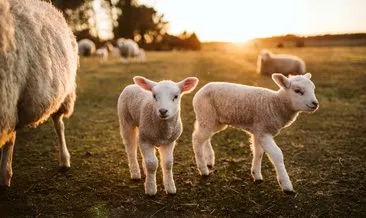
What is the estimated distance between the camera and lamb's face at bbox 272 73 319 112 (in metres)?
4.58

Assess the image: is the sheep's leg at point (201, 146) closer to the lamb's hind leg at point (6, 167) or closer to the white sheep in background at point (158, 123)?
the white sheep in background at point (158, 123)

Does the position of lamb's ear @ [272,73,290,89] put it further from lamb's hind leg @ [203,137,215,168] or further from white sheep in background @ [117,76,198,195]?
lamb's hind leg @ [203,137,215,168]

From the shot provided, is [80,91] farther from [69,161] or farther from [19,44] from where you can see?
[19,44]

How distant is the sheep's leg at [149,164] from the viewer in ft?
14.5

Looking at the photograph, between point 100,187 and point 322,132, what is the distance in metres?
4.38

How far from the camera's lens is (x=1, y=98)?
3.59 meters

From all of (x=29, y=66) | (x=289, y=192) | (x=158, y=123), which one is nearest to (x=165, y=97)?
(x=158, y=123)

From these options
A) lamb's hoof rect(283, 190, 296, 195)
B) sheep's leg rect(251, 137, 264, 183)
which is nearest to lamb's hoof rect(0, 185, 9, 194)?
sheep's leg rect(251, 137, 264, 183)

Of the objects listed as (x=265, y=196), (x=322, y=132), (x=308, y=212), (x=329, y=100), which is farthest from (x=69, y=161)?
(x=329, y=100)

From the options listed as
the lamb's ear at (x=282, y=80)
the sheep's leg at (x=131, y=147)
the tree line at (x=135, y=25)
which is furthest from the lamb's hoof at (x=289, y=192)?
the tree line at (x=135, y=25)

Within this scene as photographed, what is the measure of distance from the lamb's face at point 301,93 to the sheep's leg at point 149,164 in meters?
1.70

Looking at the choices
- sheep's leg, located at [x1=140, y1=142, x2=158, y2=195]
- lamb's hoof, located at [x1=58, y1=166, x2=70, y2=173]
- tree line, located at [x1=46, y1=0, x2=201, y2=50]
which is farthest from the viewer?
tree line, located at [x1=46, y1=0, x2=201, y2=50]

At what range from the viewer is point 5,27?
3.60m

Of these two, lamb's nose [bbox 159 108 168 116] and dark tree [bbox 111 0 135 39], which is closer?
lamb's nose [bbox 159 108 168 116]
